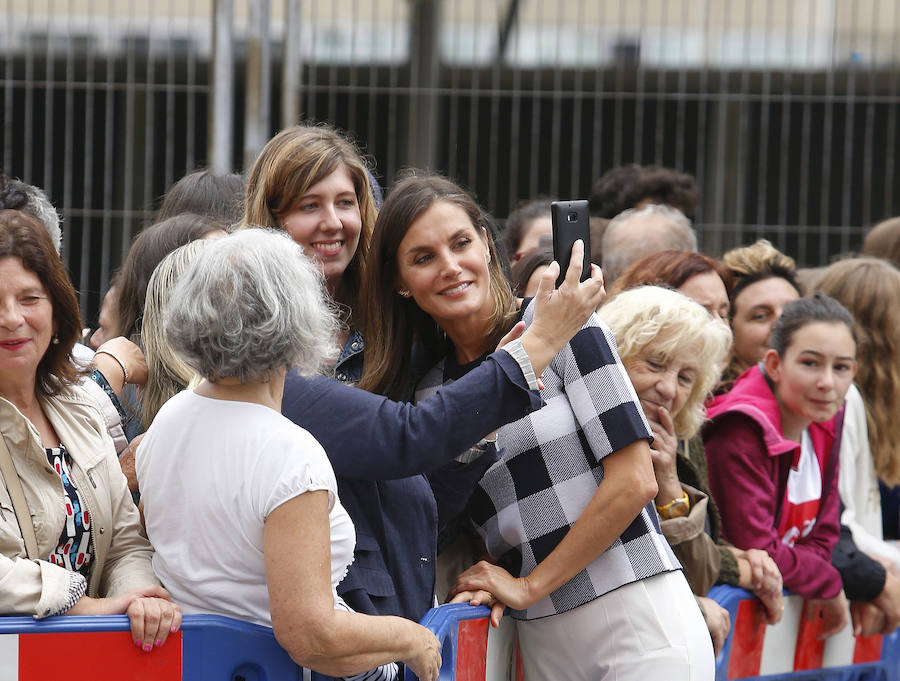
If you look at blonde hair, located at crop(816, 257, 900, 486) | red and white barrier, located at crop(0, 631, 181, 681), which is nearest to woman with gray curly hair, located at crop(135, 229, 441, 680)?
red and white barrier, located at crop(0, 631, 181, 681)

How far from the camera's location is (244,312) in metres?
1.94

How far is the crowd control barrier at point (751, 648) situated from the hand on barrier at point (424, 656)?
0.09m

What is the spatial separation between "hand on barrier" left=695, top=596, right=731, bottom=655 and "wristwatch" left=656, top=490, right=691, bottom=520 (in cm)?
21

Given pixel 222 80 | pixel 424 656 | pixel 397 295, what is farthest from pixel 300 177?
pixel 222 80

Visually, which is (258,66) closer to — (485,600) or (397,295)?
(397,295)

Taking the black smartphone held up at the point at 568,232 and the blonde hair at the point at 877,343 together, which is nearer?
the black smartphone held up at the point at 568,232

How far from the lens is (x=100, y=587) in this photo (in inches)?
91.0

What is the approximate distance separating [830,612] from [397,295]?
163 cm

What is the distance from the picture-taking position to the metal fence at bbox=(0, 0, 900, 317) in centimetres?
699

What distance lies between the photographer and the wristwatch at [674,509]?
2.87 meters

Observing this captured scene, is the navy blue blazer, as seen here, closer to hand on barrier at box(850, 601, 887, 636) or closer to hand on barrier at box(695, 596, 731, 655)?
hand on barrier at box(695, 596, 731, 655)

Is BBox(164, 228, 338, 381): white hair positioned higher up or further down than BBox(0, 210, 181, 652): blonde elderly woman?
higher up

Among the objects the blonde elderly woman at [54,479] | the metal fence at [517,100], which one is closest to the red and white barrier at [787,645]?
the blonde elderly woman at [54,479]

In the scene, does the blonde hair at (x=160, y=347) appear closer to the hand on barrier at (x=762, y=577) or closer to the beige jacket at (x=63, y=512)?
A: the beige jacket at (x=63, y=512)
